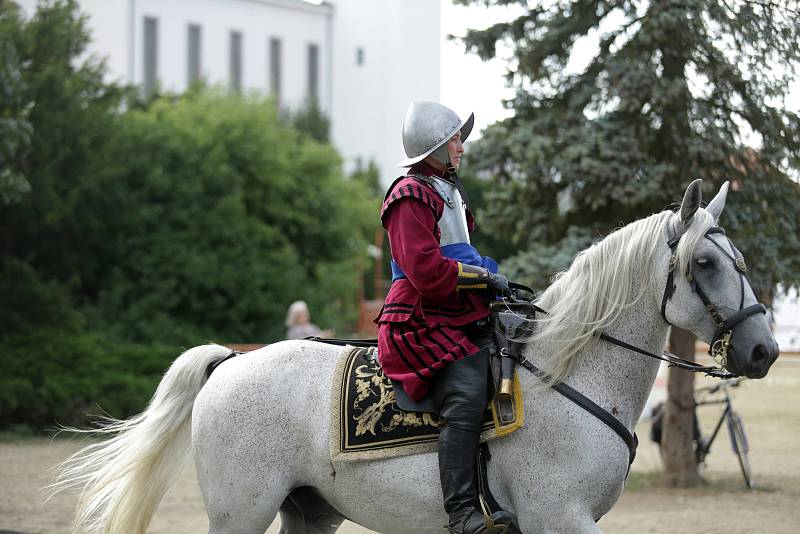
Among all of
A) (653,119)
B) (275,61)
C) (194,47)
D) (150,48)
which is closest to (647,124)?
(653,119)

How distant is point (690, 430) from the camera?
10336mm

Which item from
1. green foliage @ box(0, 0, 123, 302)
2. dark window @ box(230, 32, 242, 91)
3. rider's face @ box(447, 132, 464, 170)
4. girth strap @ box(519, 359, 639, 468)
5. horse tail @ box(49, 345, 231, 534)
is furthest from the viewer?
dark window @ box(230, 32, 242, 91)

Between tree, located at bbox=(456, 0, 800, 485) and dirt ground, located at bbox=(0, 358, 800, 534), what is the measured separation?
1.39 m

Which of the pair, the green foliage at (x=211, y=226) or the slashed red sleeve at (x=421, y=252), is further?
the green foliage at (x=211, y=226)

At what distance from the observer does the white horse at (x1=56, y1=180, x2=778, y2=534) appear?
3.90 metres

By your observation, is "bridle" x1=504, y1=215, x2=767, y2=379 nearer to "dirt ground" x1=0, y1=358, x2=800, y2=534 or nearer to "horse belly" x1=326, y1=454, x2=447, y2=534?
"horse belly" x1=326, y1=454, x2=447, y2=534

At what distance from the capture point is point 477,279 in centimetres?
402

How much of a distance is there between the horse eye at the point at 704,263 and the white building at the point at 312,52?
49.4 metres

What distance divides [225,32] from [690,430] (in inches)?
1968

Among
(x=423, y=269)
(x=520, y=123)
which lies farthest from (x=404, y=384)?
(x=520, y=123)

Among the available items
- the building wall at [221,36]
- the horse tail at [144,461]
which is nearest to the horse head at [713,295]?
the horse tail at [144,461]

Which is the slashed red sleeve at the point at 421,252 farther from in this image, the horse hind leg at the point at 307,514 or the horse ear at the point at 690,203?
the horse hind leg at the point at 307,514

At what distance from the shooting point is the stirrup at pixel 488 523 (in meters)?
3.88

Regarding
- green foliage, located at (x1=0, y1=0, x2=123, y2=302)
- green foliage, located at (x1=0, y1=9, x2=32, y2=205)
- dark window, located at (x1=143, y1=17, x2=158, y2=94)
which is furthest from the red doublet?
Answer: dark window, located at (x1=143, y1=17, x2=158, y2=94)
